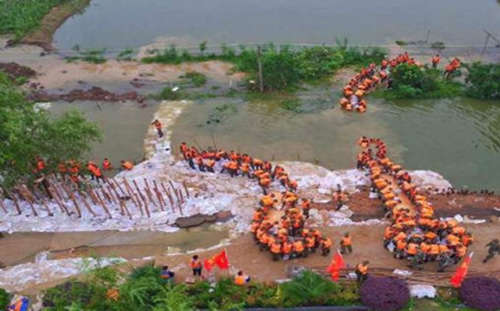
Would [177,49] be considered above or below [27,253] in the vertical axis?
above

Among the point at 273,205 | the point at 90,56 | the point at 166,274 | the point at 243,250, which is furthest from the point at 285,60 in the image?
the point at 166,274

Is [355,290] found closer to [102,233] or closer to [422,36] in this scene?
[102,233]

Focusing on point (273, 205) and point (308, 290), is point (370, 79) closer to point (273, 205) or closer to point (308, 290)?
point (273, 205)

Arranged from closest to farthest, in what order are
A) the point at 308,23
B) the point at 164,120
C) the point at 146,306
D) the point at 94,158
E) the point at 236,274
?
the point at 146,306 → the point at 236,274 → the point at 94,158 → the point at 164,120 → the point at 308,23

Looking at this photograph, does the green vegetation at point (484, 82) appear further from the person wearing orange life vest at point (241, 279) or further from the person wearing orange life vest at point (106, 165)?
the person wearing orange life vest at point (106, 165)

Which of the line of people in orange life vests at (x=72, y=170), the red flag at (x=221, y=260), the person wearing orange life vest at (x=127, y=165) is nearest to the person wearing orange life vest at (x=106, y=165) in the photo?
the person wearing orange life vest at (x=127, y=165)

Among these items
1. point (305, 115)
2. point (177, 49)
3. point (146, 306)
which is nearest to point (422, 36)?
point (305, 115)

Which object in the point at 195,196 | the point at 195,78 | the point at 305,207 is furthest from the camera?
the point at 195,78

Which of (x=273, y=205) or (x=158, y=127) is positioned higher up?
(x=158, y=127)

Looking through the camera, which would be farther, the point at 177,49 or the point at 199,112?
the point at 177,49
